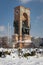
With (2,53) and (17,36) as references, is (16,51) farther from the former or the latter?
(17,36)

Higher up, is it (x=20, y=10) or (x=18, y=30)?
(x=20, y=10)

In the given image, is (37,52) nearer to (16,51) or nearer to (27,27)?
(16,51)

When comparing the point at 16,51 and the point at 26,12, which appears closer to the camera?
the point at 16,51

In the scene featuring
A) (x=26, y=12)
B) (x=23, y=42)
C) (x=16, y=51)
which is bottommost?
(x=23, y=42)

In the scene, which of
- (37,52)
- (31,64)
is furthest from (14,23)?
(31,64)

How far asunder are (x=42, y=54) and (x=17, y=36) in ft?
32.0

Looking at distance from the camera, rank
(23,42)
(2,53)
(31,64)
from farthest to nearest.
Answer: (23,42)
(2,53)
(31,64)

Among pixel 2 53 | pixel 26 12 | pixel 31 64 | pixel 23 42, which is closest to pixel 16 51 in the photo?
pixel 2 53

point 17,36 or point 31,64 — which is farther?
point 17,36

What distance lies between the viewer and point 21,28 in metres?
16.3

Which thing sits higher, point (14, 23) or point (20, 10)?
point (20, 10)

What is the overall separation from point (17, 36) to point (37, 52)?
959cm

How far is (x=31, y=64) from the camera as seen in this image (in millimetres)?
4129

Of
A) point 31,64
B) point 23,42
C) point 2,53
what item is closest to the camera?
point 31,64
